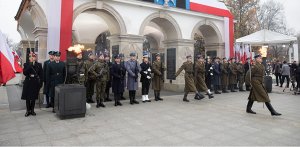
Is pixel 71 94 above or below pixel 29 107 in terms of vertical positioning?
above

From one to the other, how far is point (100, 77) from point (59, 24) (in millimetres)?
2613

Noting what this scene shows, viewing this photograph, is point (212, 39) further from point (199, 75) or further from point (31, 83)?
point (31, 83)

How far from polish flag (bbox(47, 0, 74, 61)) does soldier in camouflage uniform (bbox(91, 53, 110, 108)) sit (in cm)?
149

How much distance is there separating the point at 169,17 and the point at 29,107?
7.66 m

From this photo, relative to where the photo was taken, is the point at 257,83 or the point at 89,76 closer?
the point at 257,83

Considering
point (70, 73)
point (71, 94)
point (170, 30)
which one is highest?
point (170, 30)

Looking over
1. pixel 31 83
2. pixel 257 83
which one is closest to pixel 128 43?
pixel 31 83

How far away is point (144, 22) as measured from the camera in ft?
35.9

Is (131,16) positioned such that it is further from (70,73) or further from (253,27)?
(253,27)

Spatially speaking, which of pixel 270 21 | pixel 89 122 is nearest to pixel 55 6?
pixel 89 122

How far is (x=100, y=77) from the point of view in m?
7.76

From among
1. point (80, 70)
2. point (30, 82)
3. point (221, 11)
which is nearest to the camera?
point (30, 82)

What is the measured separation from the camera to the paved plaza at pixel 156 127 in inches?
174

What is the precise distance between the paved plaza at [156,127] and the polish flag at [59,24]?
237 cm
